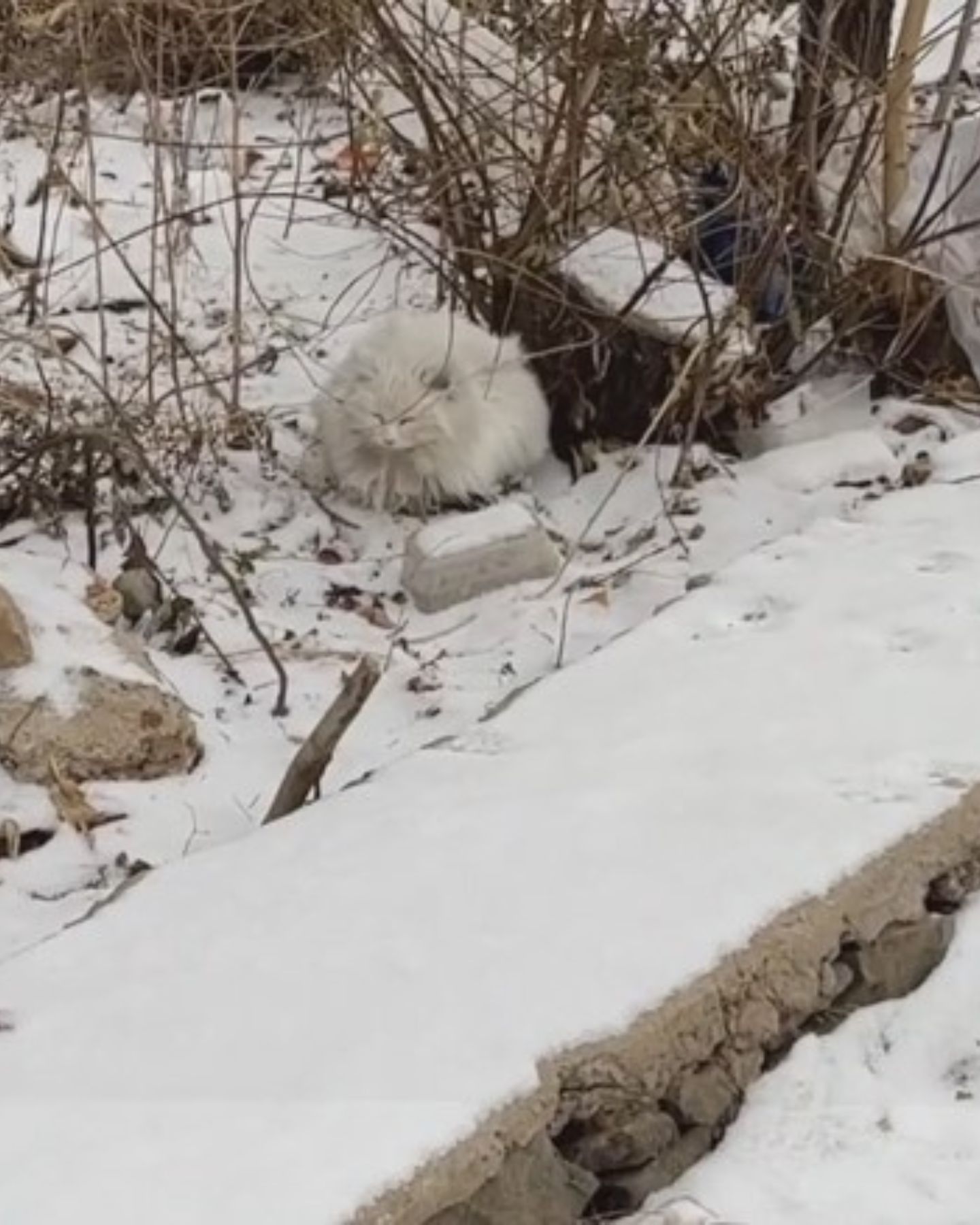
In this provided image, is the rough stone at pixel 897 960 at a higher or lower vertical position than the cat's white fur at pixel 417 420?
lower

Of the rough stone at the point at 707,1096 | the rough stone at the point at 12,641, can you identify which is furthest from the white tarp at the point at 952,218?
the rough stone at the point at 707,1096

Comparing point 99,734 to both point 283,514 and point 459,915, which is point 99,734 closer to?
point 459,915

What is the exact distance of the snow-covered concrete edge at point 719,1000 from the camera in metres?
2.44

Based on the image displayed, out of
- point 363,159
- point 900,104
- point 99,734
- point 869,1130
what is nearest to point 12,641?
point 99,734

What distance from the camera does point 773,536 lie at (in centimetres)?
491

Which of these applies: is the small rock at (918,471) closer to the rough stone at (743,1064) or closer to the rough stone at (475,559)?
the rough stone at (475,559)

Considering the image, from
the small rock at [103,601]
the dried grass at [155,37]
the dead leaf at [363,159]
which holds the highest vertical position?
the dried grass at [155,37]

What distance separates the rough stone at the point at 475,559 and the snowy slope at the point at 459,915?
35.1 inches

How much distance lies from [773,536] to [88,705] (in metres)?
1.78

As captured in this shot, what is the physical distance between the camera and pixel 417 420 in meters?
5.16

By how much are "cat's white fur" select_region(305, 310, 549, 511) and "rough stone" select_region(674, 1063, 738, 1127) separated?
2577mm

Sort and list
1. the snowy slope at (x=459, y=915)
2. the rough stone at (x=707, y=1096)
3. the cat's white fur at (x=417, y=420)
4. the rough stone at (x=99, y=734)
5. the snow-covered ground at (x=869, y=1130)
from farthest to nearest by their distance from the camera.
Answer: the cat's white fur at (x=417, y=420) < the rough stone at (x=99, y=734) < the rough stone at (x=707, y=1096) < the snow-covered ground at (x=869, y=1130) < the snowy slope at (x=459, y=915)

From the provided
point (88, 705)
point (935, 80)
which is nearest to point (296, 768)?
point (88, 705)

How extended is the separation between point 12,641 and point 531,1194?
5.60 feet
